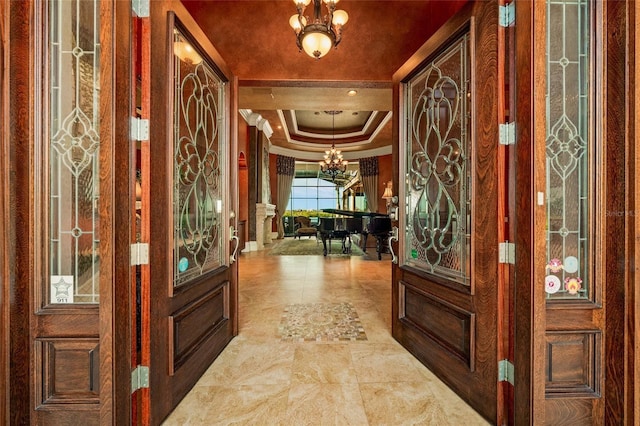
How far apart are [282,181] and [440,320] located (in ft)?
31.2

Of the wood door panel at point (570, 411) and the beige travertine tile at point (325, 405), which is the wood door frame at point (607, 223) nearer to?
the wood door panel at point (570, 411)

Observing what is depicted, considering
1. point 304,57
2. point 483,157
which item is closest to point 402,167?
point 483,157

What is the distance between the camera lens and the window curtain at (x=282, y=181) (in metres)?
10.8

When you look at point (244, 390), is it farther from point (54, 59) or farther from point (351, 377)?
point (54, 59)

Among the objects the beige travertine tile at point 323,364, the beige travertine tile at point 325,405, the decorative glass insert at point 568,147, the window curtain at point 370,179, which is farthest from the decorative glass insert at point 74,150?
the window curtain at point 370,179

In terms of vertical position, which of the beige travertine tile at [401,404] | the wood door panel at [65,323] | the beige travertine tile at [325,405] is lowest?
the beige travertine tile at [401,404]

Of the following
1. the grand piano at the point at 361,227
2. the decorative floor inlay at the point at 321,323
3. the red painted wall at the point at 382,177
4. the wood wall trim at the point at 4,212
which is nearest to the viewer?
the wood wall trim at the point at 4,212

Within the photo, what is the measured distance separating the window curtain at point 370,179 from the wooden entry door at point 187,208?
9.14m

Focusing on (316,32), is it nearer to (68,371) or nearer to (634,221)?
(634,221)

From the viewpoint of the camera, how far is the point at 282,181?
35.7 ft

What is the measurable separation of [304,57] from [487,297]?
8.62ft

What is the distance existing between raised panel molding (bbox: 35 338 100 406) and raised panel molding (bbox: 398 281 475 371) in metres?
1.91

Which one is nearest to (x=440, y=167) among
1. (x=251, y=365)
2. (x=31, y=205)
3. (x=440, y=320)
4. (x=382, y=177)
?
(x=440, y=320)

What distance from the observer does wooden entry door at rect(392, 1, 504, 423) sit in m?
1.49
